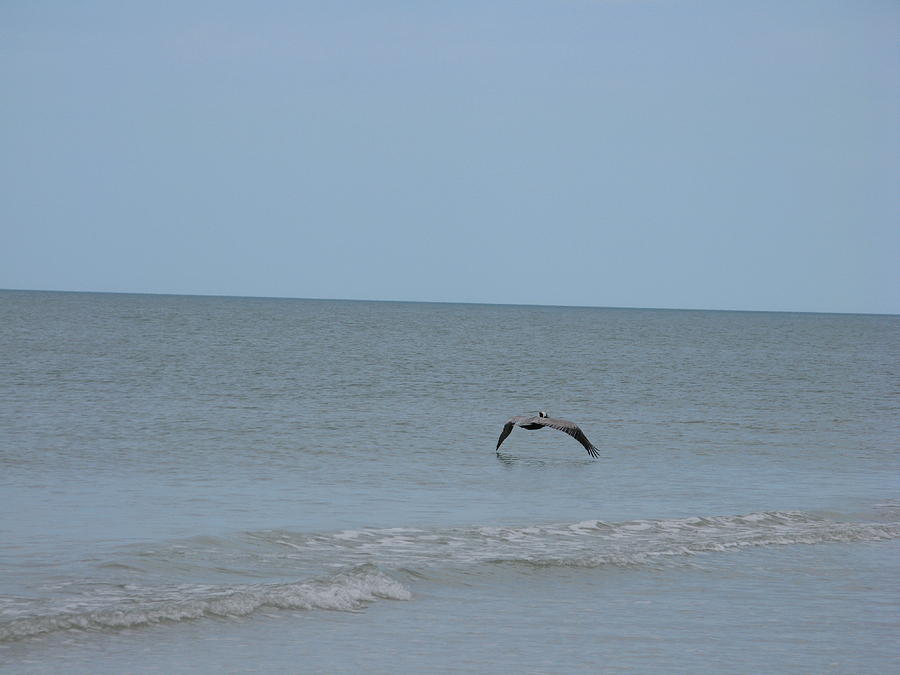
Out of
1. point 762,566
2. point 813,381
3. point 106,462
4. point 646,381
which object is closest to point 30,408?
point 106,462

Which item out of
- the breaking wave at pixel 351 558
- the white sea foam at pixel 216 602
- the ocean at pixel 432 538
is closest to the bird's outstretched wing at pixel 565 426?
the ocean at pixel 432 538

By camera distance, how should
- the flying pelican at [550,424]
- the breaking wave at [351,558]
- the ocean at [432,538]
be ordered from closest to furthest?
the ocean at [432,538]
the breaking wave at [351,558]
the flying pelican at [550,424]

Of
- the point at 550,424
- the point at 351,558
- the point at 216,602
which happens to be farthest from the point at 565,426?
the point at 216,602

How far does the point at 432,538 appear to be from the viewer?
43.0 ft

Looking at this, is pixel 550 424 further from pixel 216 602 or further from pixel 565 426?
pixel 216 602

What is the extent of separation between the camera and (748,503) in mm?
16609

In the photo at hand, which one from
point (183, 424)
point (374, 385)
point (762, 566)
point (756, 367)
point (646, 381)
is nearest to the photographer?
point (762, 566)

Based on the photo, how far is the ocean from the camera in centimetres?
908

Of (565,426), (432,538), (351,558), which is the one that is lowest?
(351,558)

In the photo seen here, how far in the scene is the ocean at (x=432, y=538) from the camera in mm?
9078

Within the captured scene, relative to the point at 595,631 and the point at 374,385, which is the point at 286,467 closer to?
the point at 595,631

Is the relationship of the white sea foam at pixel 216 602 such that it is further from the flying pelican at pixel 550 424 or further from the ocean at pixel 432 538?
the flying pelican at pixel 550 424

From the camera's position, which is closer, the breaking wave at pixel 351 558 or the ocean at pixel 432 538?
the ocean at pixel 432 538

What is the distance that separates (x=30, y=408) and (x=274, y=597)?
17936mm
